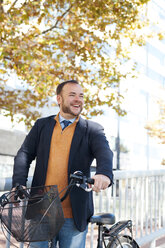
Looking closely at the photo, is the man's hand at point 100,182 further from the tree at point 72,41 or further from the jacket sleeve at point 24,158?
the tree at point 72,41

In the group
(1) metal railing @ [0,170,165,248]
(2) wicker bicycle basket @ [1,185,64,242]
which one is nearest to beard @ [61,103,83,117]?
(2) wicker bicycle basket @ [1,185,64,242]

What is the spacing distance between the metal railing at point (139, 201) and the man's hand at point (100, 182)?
2.27m

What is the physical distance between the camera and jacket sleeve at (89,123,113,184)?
267 cm

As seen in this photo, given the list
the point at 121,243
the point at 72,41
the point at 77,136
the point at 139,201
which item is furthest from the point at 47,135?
the point at 72,41

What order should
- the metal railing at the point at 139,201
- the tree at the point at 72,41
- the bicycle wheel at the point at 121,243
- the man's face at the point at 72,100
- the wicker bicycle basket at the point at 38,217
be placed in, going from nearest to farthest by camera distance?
the wicker bicycle basket at the point at 38,217 → the man's face at the point at 72,100 → the bicycle wheel at the point at 121,243 → the metal railing at the point at 139,201 → the tree at the point at 72,41

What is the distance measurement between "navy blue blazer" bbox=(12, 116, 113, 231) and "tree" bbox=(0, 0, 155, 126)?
15.6ft

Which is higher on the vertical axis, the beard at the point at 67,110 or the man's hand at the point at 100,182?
the beard at the point at 67,110

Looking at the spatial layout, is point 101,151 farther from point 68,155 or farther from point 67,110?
point 67,110

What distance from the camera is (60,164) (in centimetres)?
297

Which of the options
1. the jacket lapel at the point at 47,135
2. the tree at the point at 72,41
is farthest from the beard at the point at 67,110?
the tree at the point at 72,41

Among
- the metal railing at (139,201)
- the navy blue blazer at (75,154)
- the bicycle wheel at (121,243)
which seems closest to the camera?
the navy blue blazer at (75,154)

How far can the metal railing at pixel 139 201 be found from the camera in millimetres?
5285

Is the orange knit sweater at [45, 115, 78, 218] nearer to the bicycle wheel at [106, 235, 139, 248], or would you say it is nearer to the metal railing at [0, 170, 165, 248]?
the bicycle wheel at [106, 235, 139, 248]

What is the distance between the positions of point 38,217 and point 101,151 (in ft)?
2.38
